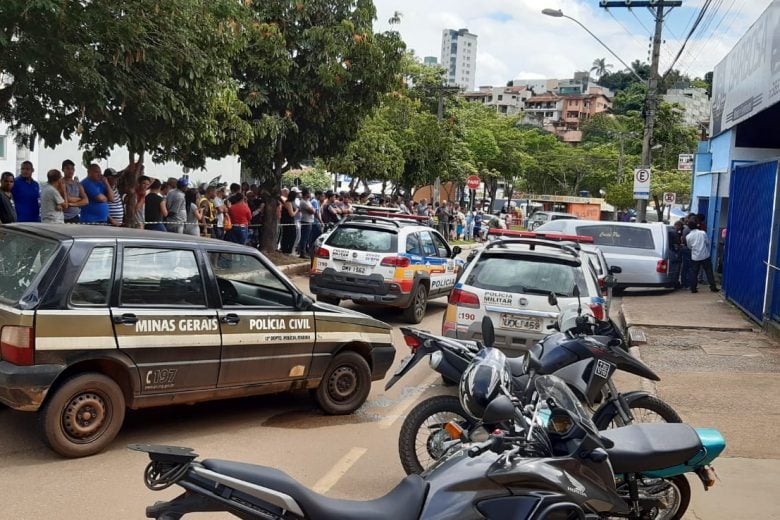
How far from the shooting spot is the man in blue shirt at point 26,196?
11.6 metres

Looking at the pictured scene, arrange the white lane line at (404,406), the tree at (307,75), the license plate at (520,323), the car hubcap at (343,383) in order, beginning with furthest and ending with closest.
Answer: the tree at (307,75), the license plate at (520,323), the car hubcap at (343,383), the white lane line at (404,406)

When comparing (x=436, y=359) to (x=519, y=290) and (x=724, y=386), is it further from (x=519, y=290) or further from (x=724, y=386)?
(x=724, y=386)

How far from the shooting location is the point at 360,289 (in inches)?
484

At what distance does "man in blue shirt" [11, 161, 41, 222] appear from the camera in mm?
11617

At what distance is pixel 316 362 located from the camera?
23.5ft

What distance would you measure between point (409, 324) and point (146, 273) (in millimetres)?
7112

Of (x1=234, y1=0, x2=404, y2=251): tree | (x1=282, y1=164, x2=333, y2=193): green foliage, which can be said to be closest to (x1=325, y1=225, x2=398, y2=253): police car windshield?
(x1=234, y1=0, x2=404, y2=251): tree

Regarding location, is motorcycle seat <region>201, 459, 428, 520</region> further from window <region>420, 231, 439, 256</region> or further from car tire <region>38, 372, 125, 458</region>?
window <region>420, 231, 439, 256</region>

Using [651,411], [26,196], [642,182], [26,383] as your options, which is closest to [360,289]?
[26,196]

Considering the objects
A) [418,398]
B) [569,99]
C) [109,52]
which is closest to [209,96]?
[109,52]

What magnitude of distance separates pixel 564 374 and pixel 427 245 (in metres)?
8.26

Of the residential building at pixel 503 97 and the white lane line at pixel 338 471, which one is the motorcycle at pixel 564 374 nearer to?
the white lane line at pixel 338 471

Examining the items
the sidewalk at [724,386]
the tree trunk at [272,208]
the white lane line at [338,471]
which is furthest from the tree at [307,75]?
the white lane line at [338,471]

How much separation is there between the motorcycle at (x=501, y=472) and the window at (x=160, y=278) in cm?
310
